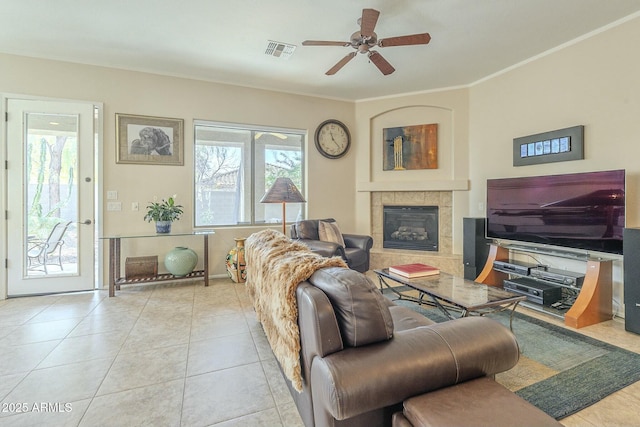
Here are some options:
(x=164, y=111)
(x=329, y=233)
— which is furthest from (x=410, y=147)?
(x=164, y=111)

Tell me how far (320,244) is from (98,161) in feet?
9.72

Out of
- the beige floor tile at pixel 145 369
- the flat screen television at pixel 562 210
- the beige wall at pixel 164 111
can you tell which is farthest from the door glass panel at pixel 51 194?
the flat screen television at pixel 562 210

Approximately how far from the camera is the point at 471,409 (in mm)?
941

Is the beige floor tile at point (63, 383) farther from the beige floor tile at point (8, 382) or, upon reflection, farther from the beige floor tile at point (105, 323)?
the beige floor tile at point (105, 323)

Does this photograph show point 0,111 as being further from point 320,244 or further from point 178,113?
point 320,244

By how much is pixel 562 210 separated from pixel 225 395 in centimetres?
348

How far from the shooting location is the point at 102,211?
3652 mm

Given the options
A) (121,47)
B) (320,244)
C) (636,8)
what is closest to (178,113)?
(121,47)

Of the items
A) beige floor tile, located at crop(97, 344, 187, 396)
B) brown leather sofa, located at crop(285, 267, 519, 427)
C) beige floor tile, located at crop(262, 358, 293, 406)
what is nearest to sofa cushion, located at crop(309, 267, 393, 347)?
brown leather sofa, located at crop(285, 267, 519, 427)

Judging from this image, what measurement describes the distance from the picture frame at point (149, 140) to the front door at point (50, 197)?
320 millimetres

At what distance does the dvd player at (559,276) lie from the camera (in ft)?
9.05

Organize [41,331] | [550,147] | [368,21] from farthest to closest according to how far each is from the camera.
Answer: [550,147]
[41,331]
[368,21]

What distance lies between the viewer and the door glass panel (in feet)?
11.2

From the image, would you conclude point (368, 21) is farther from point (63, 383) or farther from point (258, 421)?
point (63, 383)
